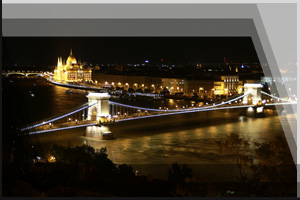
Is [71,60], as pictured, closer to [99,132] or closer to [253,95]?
[253,95]

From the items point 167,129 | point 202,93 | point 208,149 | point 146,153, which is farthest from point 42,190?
point 202,93

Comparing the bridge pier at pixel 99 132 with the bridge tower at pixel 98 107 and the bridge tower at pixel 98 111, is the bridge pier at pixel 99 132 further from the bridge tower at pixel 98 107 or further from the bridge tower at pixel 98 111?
the bridge tower at pixel 98 107

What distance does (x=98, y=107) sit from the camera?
278 inches

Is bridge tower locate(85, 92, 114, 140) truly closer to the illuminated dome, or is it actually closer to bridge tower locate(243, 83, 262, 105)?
bridge tower locate(243, 83, 262, 105)

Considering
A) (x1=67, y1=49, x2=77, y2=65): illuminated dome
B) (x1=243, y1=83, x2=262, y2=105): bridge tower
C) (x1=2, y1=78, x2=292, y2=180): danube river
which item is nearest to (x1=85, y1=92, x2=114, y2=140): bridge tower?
(x1=2, y1=78, x2=292, y2=180): danube river

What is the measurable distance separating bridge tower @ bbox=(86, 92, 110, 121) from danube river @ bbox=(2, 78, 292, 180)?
0.24 metres

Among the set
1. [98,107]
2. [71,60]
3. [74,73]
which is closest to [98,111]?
[98,107]

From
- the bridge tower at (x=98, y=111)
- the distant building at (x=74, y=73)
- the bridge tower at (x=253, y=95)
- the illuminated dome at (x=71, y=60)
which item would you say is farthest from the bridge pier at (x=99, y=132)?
the illuminated dome at (x=71, y=60)

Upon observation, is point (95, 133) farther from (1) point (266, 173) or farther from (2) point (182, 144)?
(1) point (266, 173)

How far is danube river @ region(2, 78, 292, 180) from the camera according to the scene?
14.8 ft

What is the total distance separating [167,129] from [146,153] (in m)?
1.74

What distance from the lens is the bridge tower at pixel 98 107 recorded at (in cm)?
697

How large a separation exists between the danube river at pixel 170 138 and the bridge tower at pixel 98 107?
24 cm

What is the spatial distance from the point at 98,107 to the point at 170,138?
138cm
